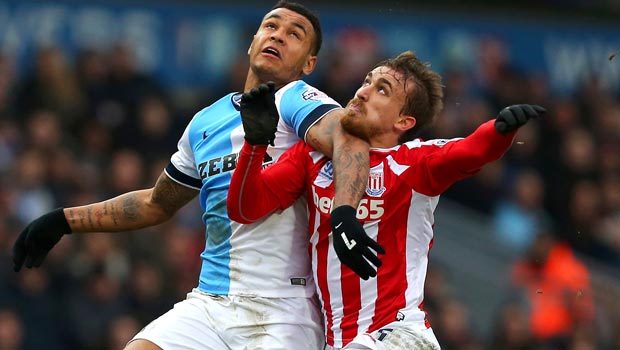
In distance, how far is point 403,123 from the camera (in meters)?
6.40

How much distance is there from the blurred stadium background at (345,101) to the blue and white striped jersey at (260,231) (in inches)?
188

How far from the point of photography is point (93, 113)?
1334cm

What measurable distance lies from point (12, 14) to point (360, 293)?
9214 millimetres

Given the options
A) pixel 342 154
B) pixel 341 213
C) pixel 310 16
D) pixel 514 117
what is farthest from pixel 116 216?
pixel 514 117

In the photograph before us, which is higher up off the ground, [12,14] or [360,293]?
[360,293]

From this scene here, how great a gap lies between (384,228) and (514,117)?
891mm

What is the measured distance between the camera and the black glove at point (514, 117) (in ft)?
18.8

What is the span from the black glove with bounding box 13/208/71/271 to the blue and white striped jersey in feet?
3.02

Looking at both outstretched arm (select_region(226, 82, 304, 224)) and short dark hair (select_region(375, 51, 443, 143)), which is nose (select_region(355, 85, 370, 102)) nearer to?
short dark hair (select_region(375, 51, 443, 143))

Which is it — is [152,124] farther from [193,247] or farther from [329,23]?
[329,23]

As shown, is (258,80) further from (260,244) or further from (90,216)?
(90,216)

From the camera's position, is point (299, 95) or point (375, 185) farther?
point (299, 95)

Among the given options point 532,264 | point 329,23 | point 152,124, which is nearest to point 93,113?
point 152,124

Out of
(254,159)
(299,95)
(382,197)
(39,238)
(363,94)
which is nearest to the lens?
(254,159)
